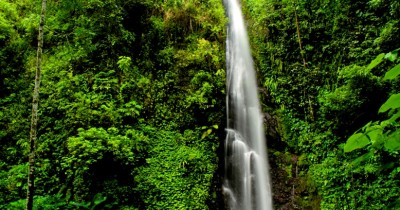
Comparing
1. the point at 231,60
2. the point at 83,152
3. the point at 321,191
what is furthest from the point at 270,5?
the point at 83,152

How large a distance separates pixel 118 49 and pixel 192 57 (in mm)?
2641

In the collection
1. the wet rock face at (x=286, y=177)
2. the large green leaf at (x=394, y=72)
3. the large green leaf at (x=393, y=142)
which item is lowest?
the wet rock face at (x=286, y=177)

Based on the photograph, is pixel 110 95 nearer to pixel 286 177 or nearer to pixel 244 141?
pixel 244 141

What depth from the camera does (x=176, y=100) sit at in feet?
32.2

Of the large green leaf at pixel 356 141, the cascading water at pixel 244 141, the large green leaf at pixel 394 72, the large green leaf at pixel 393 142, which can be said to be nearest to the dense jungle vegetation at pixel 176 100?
the cascading water at pixel 244 141

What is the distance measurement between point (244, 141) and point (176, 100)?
268 centimetres

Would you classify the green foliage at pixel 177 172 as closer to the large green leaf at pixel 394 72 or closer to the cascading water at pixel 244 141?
the cascading water at pixel 244 141

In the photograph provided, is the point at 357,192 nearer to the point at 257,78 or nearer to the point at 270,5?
the point at 257,78

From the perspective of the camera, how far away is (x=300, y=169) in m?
9.19

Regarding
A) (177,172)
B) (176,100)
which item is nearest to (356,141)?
(177,172)

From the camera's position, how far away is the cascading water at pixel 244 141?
27.8 feet

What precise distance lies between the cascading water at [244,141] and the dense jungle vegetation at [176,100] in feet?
1.14

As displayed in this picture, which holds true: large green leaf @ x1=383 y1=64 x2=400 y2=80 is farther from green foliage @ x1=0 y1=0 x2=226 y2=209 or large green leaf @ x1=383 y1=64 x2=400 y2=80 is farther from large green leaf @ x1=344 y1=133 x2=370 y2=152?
green foliage @ x1=0 y1=0 x2=226 y2=209

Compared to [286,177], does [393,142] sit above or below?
above
